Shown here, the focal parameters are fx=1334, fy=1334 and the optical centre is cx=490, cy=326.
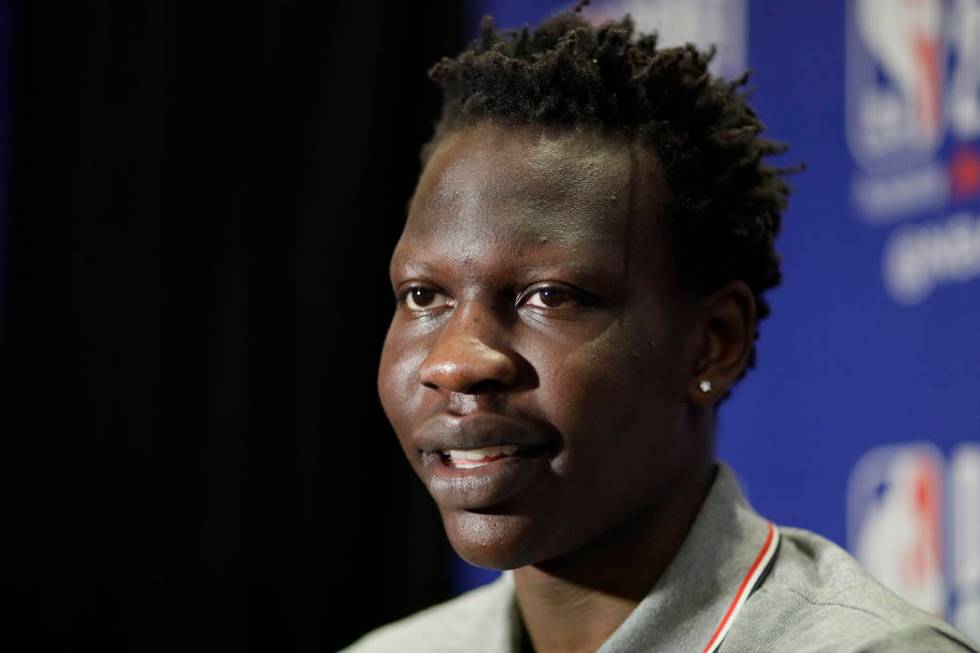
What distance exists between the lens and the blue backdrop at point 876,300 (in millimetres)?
2006

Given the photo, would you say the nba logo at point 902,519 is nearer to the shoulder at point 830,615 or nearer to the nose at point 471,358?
the shoulder at point 830,615

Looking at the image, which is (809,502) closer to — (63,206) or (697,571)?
(697,571)

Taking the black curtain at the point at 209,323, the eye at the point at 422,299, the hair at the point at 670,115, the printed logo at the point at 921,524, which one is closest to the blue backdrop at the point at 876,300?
the printed logo at the point at 921,524

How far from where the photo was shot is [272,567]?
298 cm

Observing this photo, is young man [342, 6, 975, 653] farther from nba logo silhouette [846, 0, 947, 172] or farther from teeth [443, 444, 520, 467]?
nba logo silhouette [846, 0, 947, 172]

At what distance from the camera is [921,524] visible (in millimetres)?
2055

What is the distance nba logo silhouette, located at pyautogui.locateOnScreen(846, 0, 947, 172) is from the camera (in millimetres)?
2068

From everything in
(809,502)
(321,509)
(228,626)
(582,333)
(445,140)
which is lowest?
(228,626)

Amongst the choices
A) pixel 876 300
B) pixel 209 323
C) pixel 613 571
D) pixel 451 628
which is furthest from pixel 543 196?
pixel 209 323

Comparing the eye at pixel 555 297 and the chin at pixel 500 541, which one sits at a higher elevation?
the eye at pixel 555 297

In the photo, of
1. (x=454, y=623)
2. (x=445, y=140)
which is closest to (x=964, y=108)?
(x=445, y=140)

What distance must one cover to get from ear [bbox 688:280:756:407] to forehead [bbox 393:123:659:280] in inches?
5.0

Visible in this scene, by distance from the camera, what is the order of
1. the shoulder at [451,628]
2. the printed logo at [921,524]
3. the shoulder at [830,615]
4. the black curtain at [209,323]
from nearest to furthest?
the shoulder at [830,615] < the shoulder at [451,628] < the printed logo at [921,524] < the black curtain at [209,323]

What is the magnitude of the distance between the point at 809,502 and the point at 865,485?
110 millimetres
